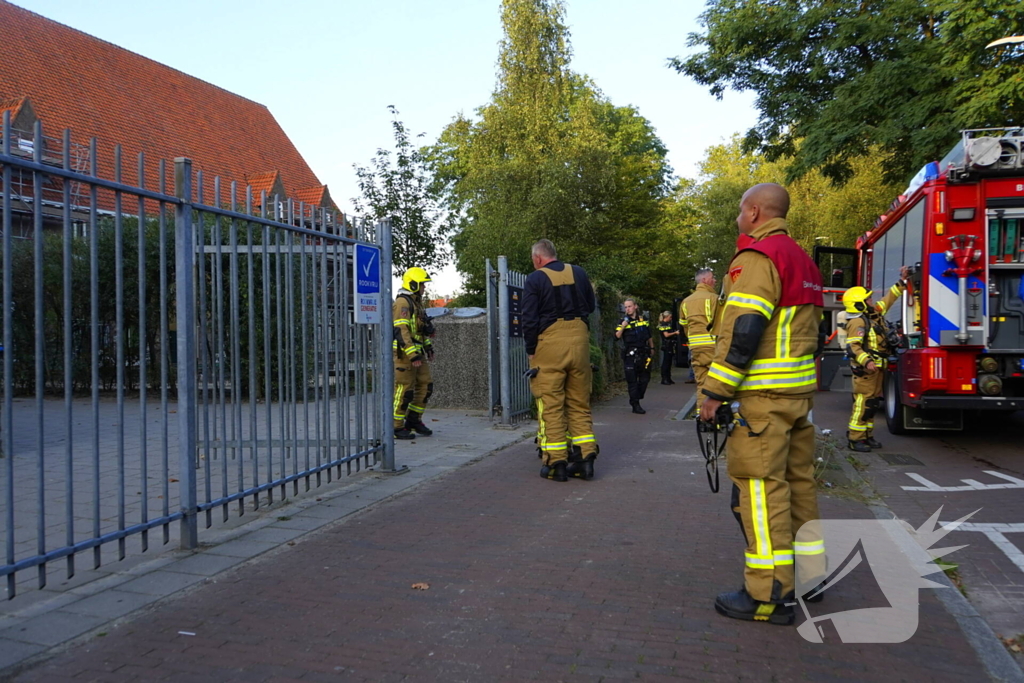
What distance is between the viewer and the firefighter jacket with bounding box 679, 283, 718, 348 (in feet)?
31.5

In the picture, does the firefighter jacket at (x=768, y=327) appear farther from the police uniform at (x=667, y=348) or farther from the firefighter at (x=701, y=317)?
the police uniform at (x=667, y=348)

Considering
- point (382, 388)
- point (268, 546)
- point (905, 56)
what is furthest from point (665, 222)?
point (268, 546)

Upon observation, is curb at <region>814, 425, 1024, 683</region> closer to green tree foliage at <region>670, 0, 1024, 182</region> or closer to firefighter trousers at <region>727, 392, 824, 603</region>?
firefighter trousers at <region>727, 392, 824, 603</region>

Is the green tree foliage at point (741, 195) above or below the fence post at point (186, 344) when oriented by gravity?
above

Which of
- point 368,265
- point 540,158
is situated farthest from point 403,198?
point 368,265

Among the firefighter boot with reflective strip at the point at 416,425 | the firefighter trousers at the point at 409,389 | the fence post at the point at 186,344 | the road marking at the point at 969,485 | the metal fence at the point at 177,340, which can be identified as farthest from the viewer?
the firefighter boot with reflective strip at the point at 416,425

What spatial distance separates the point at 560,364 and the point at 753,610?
357 centimetres

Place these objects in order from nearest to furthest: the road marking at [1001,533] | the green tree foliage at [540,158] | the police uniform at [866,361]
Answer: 1. the road marking at [1001,533]
2. the police uniform at [866,361]
3. the green tree foliage at [540,158]

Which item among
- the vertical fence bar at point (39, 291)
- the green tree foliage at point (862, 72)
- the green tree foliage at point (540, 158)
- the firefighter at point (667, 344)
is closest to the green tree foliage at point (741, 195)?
the green tree foliage at point (540, 158)

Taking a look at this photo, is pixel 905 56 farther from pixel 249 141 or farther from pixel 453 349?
pixel 249 141

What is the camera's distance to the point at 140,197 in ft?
14.7

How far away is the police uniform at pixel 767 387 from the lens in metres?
3.71

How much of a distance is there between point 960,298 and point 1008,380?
3.45ft

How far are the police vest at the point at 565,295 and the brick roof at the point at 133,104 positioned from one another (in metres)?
19.0
